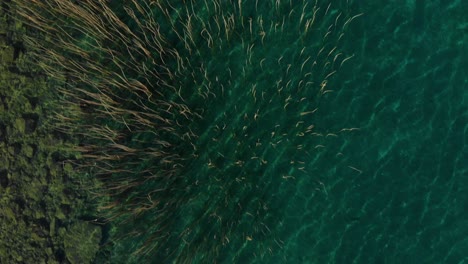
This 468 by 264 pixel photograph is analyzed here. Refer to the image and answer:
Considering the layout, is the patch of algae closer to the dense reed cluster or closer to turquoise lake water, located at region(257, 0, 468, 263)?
the dense reed cluster

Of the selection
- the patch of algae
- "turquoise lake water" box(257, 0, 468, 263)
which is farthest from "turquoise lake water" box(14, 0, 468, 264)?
the patch of algae

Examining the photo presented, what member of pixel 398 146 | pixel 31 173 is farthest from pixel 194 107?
pixel 398 146

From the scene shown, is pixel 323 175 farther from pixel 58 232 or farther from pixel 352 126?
pixel 58 232

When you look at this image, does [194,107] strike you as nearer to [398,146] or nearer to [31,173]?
[31,173]

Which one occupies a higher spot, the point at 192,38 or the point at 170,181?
the point at 192,38

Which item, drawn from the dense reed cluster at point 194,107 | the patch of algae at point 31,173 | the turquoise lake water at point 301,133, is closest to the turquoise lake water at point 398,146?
the turquoise lake water at point 301,133

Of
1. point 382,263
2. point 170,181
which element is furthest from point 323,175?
point 170,181

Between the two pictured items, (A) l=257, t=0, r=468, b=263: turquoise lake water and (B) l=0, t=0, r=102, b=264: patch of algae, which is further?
(B) l=0, t=0, r=102, b=264: patch of algae
